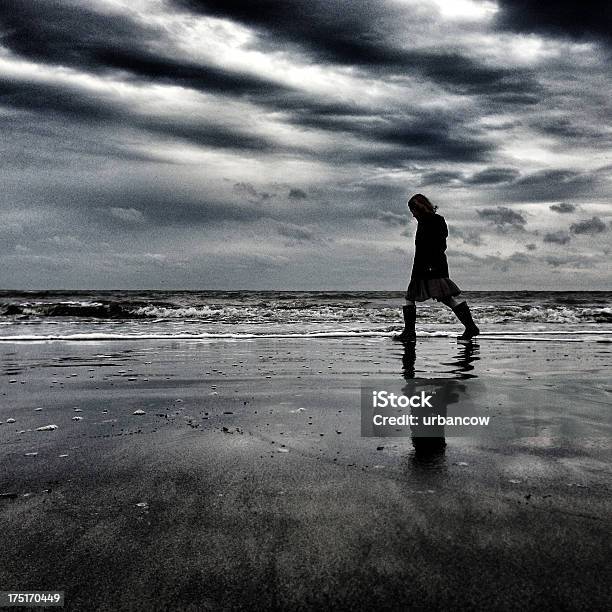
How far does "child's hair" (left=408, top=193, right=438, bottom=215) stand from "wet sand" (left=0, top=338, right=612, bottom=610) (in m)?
5.00

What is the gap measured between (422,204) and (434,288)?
4.55 ft

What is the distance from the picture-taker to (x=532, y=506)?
1933 mm

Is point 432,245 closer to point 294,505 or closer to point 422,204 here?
point 422,204

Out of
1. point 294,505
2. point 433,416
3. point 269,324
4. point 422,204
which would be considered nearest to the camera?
point 294,505

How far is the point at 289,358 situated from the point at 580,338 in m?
5.95

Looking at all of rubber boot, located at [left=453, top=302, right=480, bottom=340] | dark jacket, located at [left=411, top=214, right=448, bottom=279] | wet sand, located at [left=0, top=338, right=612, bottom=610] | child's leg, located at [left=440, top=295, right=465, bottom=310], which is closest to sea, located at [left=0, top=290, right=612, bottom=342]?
rubber boot, located at [left=453, top=302, right=480, bottom=340]

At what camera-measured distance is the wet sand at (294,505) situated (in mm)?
1423

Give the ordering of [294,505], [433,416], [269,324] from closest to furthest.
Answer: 1. [294,505]
2. [433,416]
3. [269,324]

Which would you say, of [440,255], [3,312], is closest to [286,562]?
→ [440,255]

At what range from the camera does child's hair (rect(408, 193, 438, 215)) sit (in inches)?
345

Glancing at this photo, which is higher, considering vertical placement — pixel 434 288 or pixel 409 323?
pixel 434 288

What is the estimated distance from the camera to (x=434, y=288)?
28.8 feet

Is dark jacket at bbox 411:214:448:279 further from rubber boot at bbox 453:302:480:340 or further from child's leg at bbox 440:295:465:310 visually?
rubber boot at bbox 453:302:480:340

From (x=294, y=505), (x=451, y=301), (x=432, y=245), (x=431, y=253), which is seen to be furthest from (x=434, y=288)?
(x=294, y=505)
